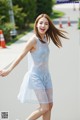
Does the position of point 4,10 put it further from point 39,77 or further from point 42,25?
point 39,77

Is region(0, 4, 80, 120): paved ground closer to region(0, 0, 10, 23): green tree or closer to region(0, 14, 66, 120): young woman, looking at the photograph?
region(0, 14, 66, 120): young woman

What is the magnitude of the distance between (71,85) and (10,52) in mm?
6974

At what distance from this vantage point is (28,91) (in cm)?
607

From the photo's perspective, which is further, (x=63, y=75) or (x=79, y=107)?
(x=63, y=75)

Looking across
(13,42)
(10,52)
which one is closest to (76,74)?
(10,52)

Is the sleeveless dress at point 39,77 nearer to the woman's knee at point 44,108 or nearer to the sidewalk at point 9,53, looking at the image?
the woman's knee at point 44,108

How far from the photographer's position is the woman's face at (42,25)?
6082 mm

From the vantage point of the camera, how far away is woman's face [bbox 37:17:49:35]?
20.0ft

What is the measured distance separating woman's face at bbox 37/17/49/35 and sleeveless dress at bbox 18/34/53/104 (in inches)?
4.7

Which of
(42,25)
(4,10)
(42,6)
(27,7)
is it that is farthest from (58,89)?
(42,6)

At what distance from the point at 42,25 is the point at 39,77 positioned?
0.64 meters

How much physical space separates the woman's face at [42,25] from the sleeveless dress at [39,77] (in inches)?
4.7

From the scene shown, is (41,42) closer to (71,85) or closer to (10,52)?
(71,85)

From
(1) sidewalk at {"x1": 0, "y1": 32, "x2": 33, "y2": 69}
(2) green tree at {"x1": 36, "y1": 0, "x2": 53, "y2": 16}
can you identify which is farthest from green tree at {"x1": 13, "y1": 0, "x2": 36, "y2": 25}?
(1) sidewalk at {"x1": 0, "y1": 32, "x2": 33, "y2": 69}
